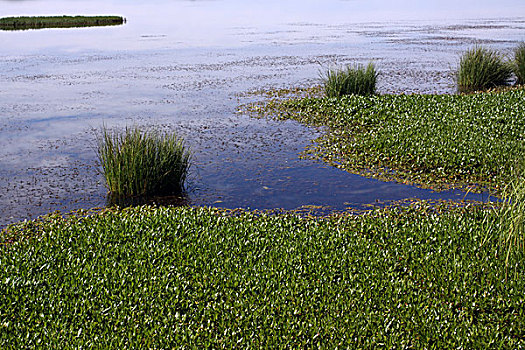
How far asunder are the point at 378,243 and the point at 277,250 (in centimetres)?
161

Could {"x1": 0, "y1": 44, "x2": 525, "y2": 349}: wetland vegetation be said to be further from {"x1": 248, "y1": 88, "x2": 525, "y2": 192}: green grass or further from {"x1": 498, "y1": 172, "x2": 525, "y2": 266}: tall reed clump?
{"x1": 248, "y1": 88, "x2": 525, "y2": 192}: green grass

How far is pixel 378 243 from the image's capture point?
8.62 m

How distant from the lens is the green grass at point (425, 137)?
1241 cm

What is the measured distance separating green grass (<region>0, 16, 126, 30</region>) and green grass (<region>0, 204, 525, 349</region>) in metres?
67.5

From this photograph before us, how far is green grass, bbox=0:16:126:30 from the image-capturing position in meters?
69.1

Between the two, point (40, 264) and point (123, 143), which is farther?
point (123, 143)

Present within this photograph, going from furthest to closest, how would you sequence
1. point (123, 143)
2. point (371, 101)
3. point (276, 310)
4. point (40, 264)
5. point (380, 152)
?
point (371, 101) < point (380, 152) < point (123, 143) < point (40, 264) < point (276, 310)

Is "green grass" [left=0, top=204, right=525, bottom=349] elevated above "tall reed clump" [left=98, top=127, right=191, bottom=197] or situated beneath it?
situated beneath

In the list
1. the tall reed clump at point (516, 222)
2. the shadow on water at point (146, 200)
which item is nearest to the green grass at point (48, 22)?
the shadow on water at point (146, 200)

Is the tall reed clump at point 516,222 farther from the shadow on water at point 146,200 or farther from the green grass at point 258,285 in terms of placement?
the shadow on water at point 146,200

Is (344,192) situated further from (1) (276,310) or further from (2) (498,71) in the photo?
(2) (498,71)

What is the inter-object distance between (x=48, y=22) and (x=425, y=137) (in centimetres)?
6923

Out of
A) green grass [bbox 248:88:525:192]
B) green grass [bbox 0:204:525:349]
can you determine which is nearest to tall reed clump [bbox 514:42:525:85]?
green grass [bbox 248:88:525:192]

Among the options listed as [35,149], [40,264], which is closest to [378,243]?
[40,264]
